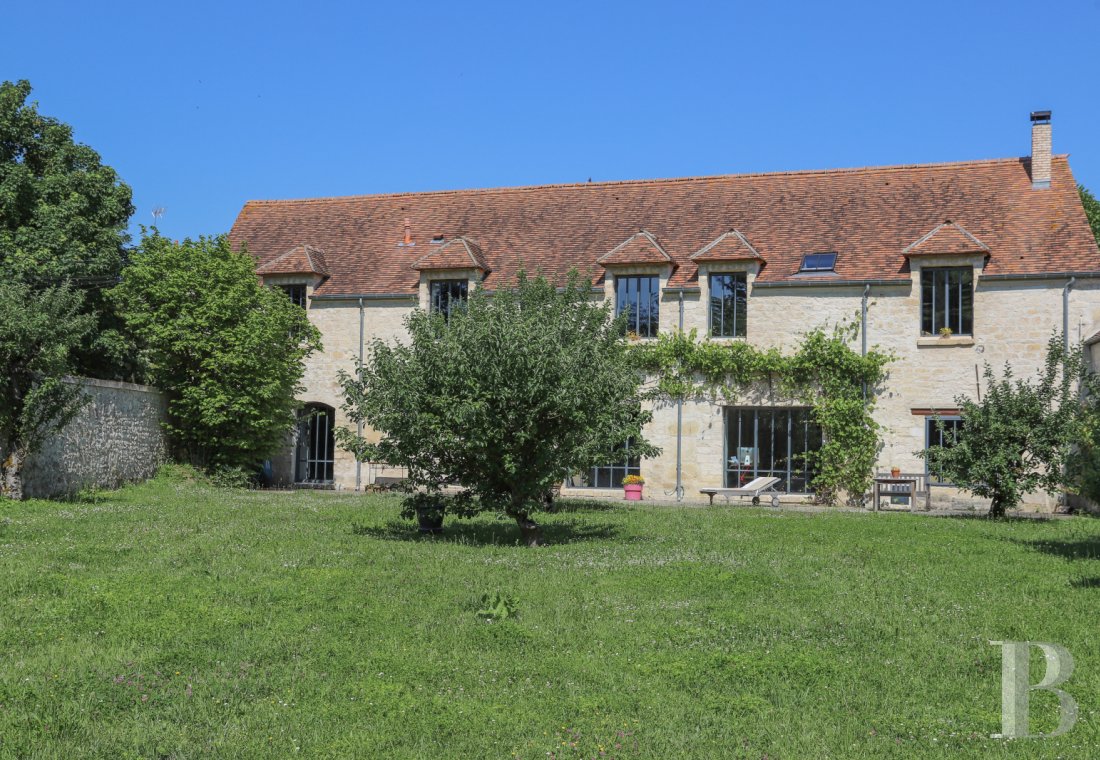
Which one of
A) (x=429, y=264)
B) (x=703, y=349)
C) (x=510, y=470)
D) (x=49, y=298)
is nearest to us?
(x=510, y=470)

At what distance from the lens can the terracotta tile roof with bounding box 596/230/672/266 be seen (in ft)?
79.4

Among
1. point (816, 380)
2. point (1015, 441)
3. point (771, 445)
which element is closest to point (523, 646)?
point (1015, 441)

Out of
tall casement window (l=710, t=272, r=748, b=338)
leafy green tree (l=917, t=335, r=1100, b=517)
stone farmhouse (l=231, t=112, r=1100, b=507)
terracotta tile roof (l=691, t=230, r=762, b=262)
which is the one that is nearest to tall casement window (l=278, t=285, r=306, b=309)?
stone farmhouse (l=231, t=112, r=1100, b=507)

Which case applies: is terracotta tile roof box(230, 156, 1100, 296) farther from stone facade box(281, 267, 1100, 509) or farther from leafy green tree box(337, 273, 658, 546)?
leafy green tree box(337, 273, 658, 546)

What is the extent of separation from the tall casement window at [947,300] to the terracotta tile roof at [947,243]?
1.69ft

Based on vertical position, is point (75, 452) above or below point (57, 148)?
below

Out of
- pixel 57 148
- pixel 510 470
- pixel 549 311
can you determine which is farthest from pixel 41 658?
pixel 57 148

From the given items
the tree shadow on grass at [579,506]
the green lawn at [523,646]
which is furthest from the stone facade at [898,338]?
the green lawn at [523,646]

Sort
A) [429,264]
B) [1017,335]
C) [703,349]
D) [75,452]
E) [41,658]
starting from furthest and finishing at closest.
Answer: [429,264]
[703,349]
[1017,335]
[75,452]
[41,658]

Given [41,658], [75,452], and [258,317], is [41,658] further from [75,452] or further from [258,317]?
[258,317]

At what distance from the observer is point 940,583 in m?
10.3

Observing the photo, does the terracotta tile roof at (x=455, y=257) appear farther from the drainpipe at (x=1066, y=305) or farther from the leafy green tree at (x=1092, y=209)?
the leafy green tree at (x=1092, y=209)

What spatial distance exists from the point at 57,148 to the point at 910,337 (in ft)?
73.8

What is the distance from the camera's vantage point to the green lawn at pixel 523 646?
561cm
